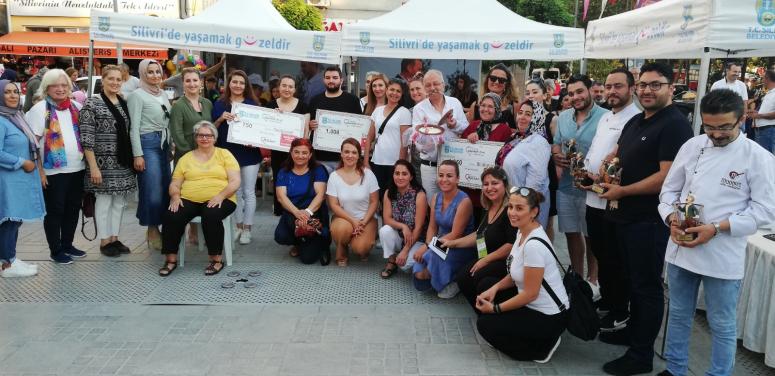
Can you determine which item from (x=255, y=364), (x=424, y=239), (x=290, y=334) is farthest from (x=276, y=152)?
(x=255, y=364)

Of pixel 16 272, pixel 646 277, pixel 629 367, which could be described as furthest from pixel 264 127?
pixel 629 367

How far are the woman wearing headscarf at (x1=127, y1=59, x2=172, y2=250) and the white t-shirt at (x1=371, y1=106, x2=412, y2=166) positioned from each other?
2.22 meters

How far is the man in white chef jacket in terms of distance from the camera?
2992 mm

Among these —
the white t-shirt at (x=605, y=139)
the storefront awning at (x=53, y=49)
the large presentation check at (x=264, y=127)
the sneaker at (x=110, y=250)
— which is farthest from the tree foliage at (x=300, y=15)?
the white t-shirt at (x=605, y=139)

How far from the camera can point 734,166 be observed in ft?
9.98

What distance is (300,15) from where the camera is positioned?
68.8ft

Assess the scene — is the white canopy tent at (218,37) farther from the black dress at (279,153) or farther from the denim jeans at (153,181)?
the denim jeans at (153,181)

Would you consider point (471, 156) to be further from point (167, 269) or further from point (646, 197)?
point (167, 269)

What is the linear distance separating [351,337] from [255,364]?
2.45ft

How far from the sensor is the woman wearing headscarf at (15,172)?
5039mm

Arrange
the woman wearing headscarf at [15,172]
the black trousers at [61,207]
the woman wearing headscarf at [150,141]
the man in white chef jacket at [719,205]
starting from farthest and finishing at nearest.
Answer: the woman wearing headscarf at [150,141] < the black trousers at [61,207] < the woman wearing headscarf at [15,172] < the man in white chef jacket at [719,205]

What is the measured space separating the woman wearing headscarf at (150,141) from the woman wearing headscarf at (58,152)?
526mm

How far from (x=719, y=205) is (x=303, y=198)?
401 centimetres

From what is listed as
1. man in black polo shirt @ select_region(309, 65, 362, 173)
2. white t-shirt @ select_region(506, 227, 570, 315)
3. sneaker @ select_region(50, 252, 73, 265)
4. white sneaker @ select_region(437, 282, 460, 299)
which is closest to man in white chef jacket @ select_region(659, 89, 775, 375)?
white t-shirt @ select_region(506, 227, 570, 315)
